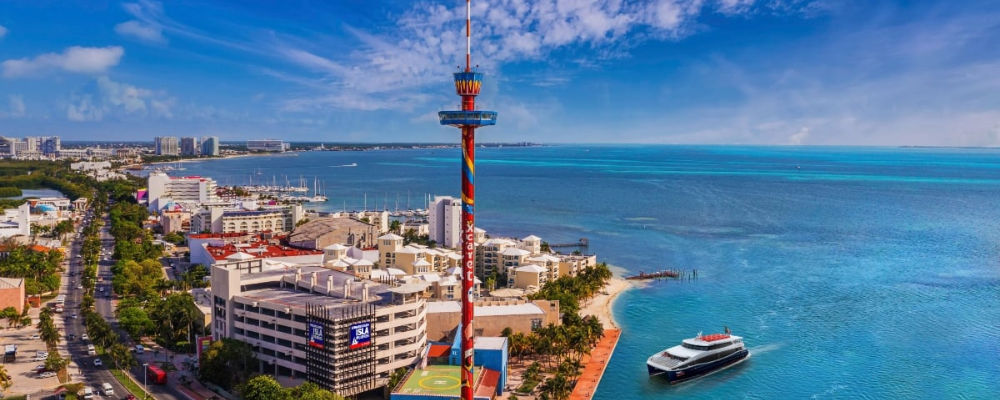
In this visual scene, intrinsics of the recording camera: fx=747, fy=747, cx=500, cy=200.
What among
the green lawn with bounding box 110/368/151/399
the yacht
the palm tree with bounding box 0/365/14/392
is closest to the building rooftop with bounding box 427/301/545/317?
the yacht

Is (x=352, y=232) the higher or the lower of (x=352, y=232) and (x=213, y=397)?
the higher

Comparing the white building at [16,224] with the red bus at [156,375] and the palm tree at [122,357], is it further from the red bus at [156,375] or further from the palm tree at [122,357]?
the red bus at [156,375]

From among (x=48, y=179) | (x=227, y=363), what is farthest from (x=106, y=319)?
(x=48, y=179)

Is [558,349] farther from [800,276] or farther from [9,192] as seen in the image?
[9,192]

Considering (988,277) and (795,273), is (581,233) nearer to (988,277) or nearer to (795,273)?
(795,273)

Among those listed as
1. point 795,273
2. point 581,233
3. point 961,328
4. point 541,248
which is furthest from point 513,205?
point 961,328

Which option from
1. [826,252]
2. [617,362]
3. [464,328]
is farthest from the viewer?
[826,252]

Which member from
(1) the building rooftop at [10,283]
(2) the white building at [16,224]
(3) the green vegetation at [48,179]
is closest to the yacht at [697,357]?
(1) the building rooftop at [10,283]
